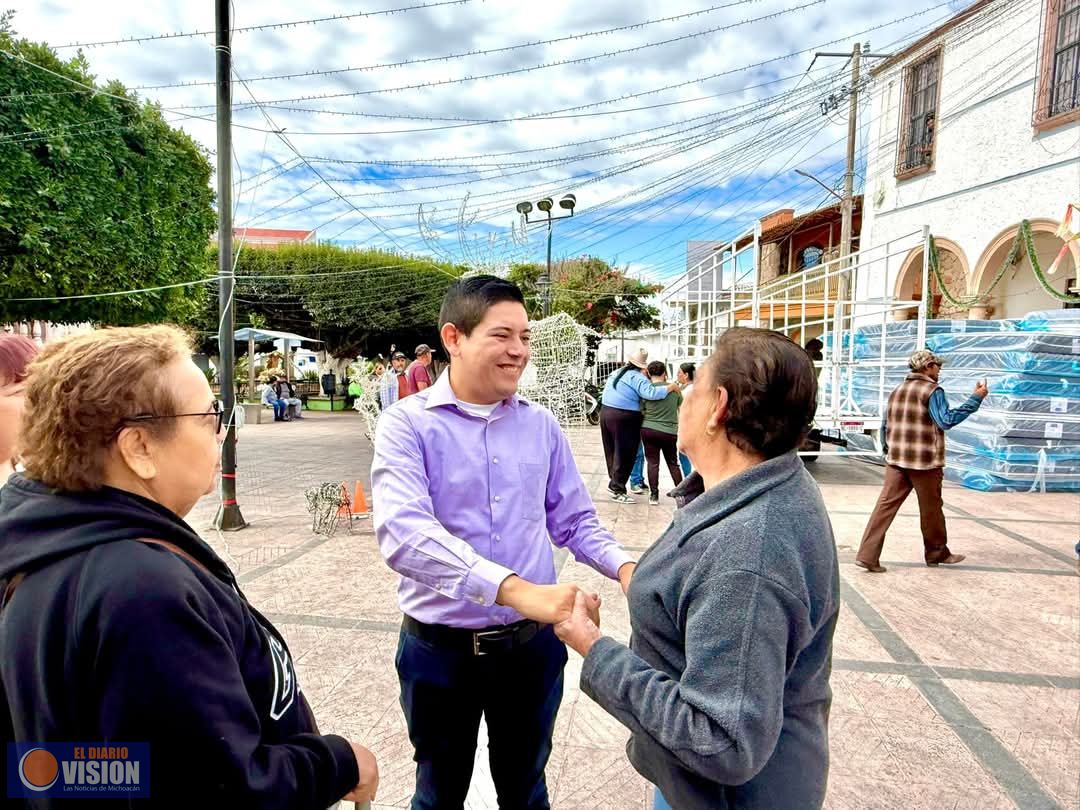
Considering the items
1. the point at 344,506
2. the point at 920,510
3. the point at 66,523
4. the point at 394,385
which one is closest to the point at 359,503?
the point at 344,506

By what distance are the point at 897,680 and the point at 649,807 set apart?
1700 mm

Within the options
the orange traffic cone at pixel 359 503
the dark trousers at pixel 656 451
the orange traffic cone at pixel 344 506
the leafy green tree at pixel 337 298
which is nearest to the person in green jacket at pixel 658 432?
the dark trousers at pixel 656 451

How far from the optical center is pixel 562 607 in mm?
1198

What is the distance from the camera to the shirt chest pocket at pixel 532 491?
1706 mm

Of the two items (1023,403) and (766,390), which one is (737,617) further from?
(1023,403)

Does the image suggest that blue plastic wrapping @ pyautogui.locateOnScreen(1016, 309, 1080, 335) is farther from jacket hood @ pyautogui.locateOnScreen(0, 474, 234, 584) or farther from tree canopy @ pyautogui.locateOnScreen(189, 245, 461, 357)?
tree canopy @ pyautogui.locateOnScreen(189, 245, 461, 357)

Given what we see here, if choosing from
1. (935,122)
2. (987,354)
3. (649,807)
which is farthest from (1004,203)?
(649,807)

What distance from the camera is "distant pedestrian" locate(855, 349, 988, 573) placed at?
472 cm

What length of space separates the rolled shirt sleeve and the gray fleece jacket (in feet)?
1.07

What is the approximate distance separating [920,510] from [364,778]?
16.2ft

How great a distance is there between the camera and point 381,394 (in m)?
9.23

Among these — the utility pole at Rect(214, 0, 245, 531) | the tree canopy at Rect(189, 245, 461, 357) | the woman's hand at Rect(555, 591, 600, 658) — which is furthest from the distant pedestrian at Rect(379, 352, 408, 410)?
the tree canopy at Rect(189, 245, 461, 357)

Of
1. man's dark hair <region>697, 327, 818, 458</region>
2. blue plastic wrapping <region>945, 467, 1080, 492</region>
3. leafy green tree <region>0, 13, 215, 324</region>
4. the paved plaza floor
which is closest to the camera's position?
man's dark hair <region>697, 327, 818, 458</region>

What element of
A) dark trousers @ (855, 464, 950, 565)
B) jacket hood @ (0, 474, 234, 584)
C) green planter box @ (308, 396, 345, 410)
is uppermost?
jacket hood @ (0, 474, 234, 584)
